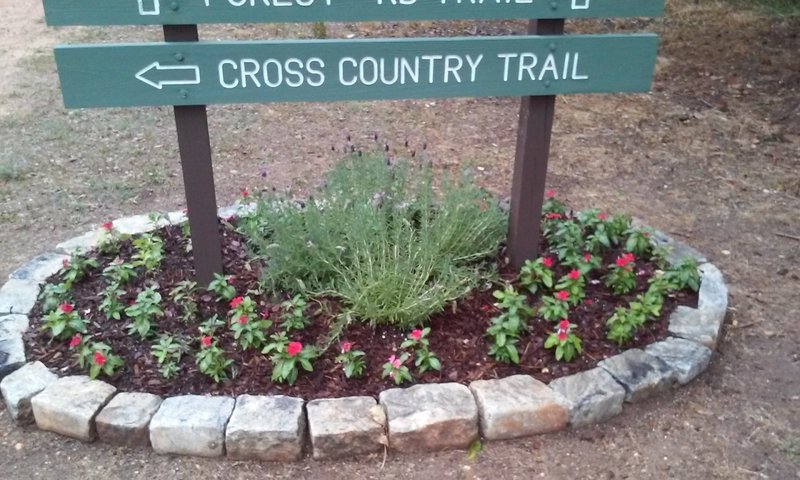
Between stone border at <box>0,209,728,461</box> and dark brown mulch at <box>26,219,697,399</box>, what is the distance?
8 cm

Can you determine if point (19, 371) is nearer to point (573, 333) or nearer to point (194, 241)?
point (194, 241)

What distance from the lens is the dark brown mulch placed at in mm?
2824

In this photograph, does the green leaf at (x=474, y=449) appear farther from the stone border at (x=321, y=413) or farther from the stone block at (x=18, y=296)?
the stone block at (x=18, y=296)

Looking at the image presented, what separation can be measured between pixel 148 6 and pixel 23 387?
1426mm

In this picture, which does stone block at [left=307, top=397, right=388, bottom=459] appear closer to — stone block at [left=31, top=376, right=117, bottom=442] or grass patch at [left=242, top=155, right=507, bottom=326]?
grass patch at [left=242, top=155, right=507, bottom=326]

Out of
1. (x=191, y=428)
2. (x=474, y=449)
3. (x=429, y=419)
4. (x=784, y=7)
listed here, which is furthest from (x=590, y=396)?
(x=784, y=7)

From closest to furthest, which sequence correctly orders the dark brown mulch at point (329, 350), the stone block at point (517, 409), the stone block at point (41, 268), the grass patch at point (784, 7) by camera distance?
the stone block at point (517, 409)
the dark brown mulch at point (329, 350)
the stone block at point (41, 268)
the grass patch at point (784, 7)

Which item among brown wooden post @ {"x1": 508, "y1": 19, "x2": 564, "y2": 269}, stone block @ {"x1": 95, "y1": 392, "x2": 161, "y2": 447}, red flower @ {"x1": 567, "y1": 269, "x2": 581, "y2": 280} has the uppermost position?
brown wooden post @ {"x1": 508, "y1": 19, "x2": 564, "y2": 269}

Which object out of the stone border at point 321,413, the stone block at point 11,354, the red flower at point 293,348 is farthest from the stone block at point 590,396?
the stone block at point 11,354

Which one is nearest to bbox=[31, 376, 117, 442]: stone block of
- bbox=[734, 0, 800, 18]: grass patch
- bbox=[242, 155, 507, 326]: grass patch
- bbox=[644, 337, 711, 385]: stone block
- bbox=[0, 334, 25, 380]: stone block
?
bbox=[0, 334, 25, 380]: stone block

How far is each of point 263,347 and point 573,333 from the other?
1.22 metres

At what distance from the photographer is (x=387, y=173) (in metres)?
3.46

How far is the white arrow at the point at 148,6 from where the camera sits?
2658 millimetres

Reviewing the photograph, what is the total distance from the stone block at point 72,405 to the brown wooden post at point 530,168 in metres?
1.76
